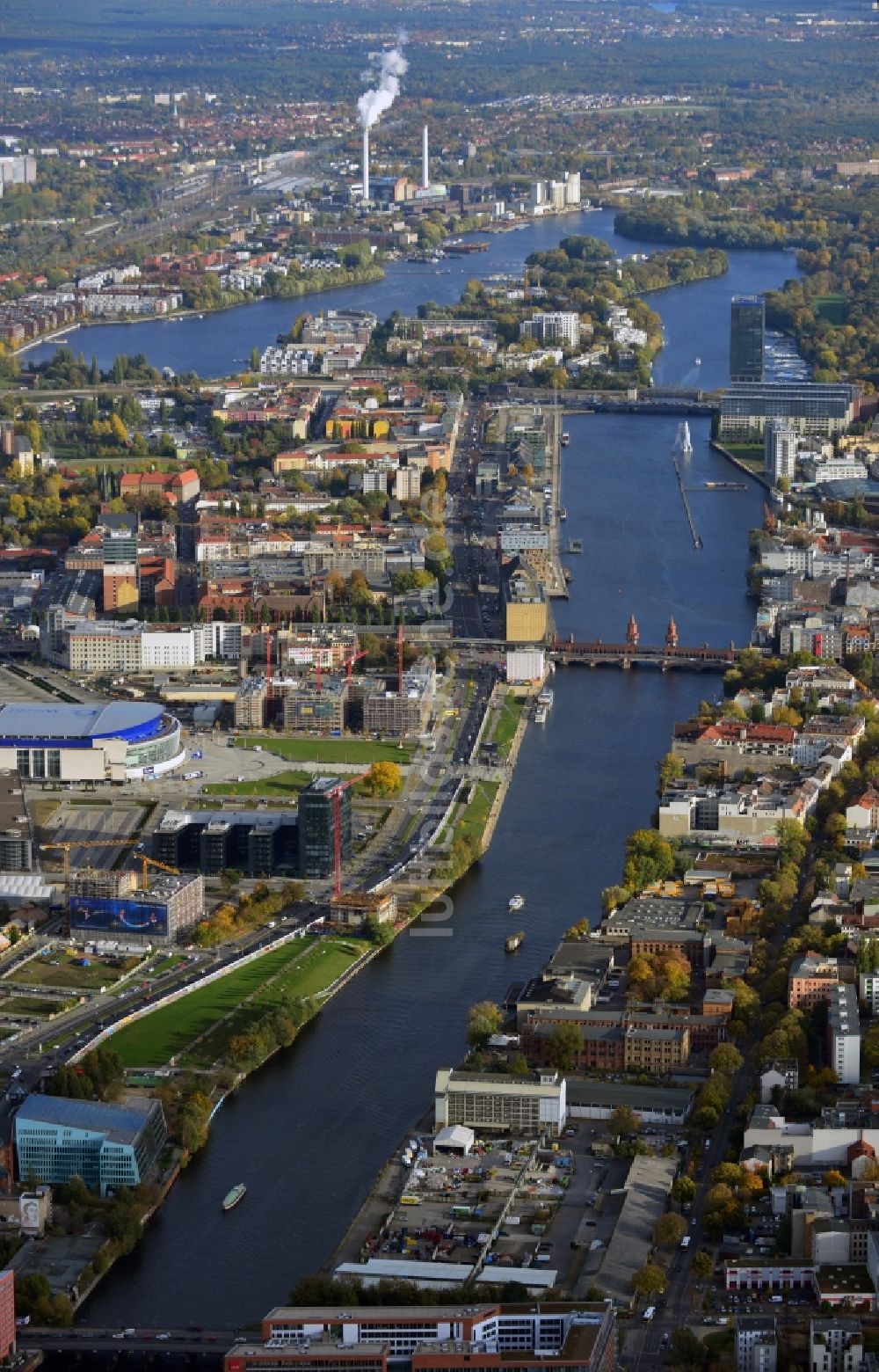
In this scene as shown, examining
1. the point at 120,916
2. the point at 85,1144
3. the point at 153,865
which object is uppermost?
the point at 85,1144

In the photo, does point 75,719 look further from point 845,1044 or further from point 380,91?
point 380,91

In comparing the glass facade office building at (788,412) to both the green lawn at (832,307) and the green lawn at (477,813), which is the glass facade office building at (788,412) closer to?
the green lawn at (832,307)

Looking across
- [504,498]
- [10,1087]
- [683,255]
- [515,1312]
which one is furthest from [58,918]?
[683,255]

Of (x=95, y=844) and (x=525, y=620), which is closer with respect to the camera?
(x=95, y=844)

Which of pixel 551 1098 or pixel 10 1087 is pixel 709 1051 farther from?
pixel 10 1087

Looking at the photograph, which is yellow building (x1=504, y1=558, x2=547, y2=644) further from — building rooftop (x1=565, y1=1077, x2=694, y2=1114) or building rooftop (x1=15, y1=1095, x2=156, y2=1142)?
building rooftop (x1=15, y1=1095, x2=156, y2=1142)

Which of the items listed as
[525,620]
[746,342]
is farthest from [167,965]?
[746,342]
